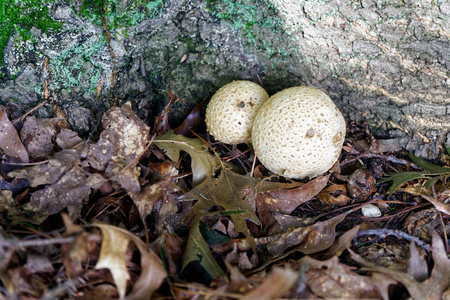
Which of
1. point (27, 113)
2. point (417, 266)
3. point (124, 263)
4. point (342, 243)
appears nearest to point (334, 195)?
point (342, 243)

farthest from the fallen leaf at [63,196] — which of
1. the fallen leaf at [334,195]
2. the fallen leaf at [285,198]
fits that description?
the fallen leaf at [334,195]

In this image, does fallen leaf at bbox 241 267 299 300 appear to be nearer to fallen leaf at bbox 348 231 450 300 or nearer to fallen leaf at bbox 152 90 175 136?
fallen leaf at bbox 348 231 450 300

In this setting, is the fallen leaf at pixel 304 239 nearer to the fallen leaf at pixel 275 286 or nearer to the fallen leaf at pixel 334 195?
the fallen leaf at pixel 334 195

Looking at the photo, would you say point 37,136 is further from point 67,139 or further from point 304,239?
point 304,239

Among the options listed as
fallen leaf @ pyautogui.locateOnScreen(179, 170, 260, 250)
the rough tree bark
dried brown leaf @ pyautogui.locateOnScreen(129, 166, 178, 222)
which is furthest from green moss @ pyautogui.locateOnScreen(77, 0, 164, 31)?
fallen leaf @ pyautogui.locateOnScreen(179, 170, 260, 250)

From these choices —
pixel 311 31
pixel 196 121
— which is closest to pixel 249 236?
pixel 196 121

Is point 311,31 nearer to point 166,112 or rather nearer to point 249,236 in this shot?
point 166,112
